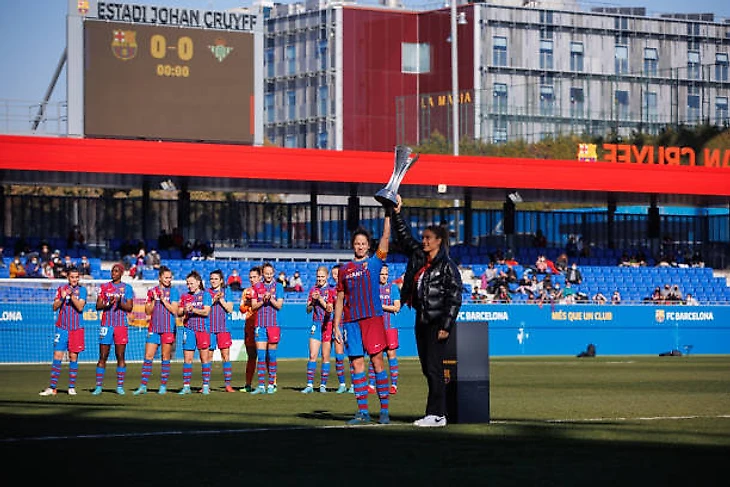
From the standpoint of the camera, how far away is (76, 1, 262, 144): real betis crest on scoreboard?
141 feet

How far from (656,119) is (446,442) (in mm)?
87937

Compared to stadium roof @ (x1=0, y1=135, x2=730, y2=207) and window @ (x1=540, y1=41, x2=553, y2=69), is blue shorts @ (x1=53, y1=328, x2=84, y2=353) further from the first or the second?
window @ (x1=540, y1=41, x2=553, y2=69)

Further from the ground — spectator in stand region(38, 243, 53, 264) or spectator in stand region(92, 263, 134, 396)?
spectator in stand region(38, 243, 53, 264)

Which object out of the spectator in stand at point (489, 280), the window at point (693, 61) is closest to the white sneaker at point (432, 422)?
the spectator in stand at point (489, 280)

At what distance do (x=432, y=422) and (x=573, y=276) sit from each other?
1269 inches

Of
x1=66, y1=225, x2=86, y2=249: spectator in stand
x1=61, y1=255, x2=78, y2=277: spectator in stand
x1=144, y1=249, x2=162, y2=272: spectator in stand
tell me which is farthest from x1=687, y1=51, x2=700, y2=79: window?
x1=61, y1=255, x2=78, y2=277: spectator in stand

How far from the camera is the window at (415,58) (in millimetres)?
98688

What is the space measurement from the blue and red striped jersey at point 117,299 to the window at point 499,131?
53830 millimetres

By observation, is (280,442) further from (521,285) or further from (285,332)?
(521,285)

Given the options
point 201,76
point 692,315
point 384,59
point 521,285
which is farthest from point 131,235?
point 384,59

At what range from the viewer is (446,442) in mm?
12273

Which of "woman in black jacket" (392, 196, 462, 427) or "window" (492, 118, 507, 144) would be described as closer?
"woman in black jacket" (392, 196, 462, 427)

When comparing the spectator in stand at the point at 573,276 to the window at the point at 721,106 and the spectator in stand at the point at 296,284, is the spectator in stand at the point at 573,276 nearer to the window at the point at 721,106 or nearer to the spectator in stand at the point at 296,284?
the spectator in stand at the point at 296,284

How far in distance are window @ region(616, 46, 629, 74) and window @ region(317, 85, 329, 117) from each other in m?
23.1
